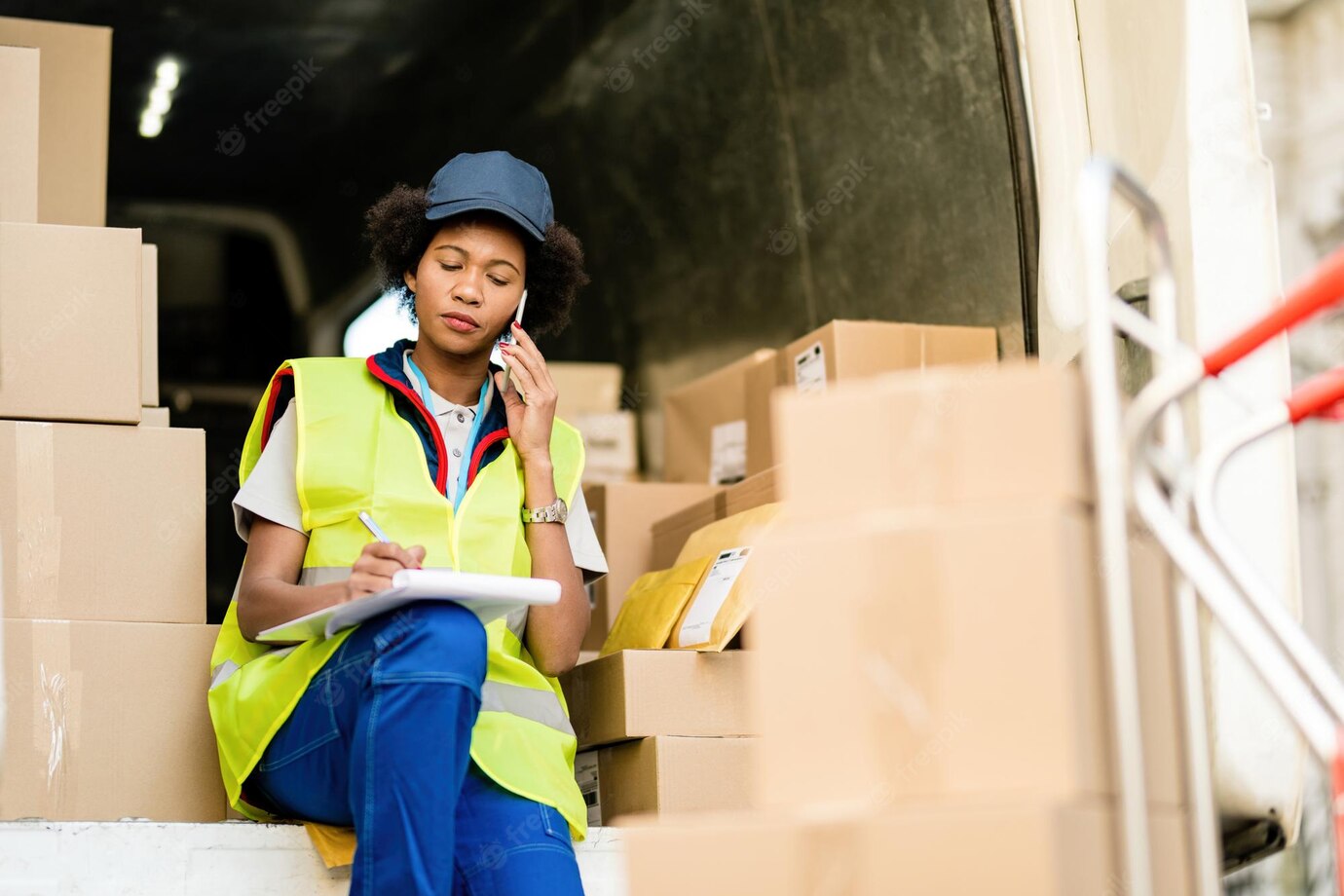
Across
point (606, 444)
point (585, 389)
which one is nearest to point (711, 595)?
point (606, 444)

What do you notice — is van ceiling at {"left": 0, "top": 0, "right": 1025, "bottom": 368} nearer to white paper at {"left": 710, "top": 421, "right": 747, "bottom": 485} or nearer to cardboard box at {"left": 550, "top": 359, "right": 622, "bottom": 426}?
cardboard box at {"left": 550, "top": 359, "right": 622, "bottom": 426}

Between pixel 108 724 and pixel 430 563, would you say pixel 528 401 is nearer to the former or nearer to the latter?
pixel 430 563

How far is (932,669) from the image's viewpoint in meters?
1.41

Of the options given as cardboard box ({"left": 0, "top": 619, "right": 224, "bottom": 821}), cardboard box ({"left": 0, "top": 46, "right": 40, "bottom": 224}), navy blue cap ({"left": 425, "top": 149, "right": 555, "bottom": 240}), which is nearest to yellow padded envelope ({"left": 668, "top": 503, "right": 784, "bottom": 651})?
navy blue cap ({"left": 425, "top": 149, "right": 555, "bottom": 240})

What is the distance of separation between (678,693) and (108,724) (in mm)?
891

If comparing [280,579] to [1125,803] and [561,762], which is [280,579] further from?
[1125,803]

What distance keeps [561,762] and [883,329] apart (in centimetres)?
135

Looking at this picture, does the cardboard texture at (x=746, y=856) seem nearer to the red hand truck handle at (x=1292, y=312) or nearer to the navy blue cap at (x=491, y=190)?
the red hand truck handle at (x=1292, y=312)

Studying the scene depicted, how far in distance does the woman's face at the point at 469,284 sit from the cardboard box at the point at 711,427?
3.50ft

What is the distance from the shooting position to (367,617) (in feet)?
7.50

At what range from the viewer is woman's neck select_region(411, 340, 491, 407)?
283 cm

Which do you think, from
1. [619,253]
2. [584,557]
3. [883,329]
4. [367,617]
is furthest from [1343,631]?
[619,253]

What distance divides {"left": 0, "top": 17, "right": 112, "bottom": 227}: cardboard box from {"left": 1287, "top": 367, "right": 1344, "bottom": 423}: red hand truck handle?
226cm

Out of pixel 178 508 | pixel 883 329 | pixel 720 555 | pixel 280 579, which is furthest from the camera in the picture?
pixel 883 329
